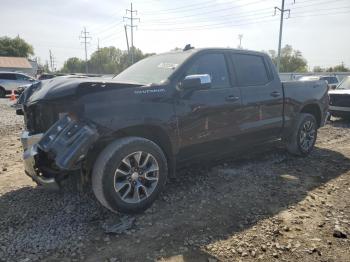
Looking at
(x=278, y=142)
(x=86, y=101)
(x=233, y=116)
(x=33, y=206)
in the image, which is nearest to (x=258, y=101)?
(x=233, y=116)

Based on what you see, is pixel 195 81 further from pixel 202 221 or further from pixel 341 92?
pixel 341 92

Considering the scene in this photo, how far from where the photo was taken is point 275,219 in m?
3.89

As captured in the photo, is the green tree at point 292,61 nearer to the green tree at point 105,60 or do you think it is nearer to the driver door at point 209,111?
the green tree at point 105,60

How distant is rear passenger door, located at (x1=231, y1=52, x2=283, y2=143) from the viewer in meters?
5.12

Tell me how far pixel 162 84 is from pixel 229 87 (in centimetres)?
115

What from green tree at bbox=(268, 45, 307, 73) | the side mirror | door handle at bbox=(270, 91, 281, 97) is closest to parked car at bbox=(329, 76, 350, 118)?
door handle at bbox=(270, 91, 281, 97)

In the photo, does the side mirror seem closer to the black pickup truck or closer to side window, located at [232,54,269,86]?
the black pickup truck

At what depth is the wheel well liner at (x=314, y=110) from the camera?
21.6ft

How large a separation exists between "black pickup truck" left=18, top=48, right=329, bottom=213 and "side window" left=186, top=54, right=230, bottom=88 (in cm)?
1

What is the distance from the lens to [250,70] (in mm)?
5391

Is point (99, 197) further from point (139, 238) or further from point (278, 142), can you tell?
point (278, 142)

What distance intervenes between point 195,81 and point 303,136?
3.17 meters

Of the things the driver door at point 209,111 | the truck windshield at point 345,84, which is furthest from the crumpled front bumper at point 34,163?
the truck windshield at point 345,84

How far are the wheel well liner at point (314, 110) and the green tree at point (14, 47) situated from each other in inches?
3018
